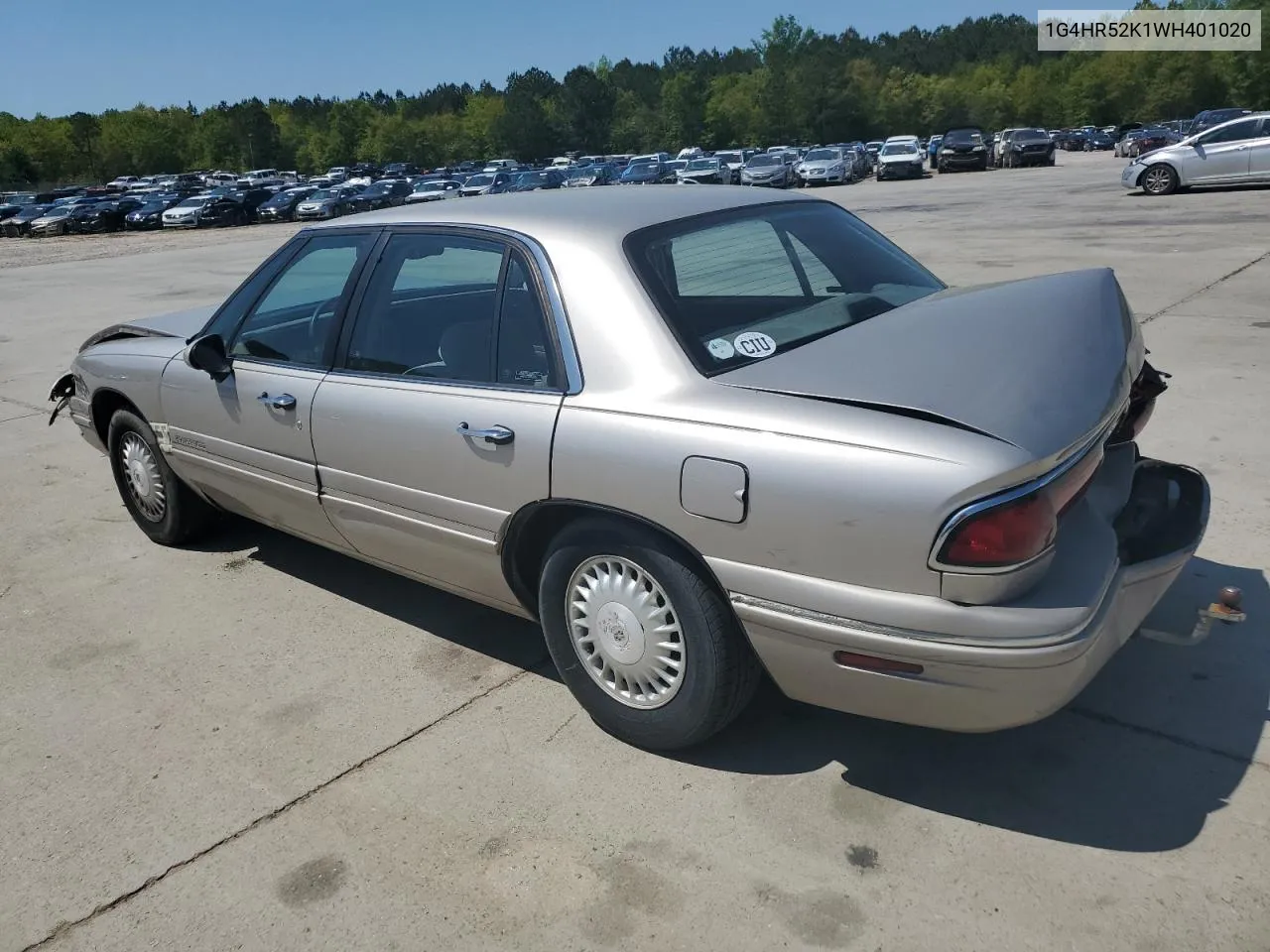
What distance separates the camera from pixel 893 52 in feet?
491

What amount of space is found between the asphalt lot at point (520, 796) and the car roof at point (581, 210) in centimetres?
156

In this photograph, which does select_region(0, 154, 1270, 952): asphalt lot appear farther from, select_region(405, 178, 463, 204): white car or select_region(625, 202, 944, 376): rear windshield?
select_region(405, 178, 463, 204): white car

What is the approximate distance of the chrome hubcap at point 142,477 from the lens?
4.97 m

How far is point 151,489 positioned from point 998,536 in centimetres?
415

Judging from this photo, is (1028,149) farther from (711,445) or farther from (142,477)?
(711,445)

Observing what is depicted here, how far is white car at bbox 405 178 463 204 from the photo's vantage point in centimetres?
4100

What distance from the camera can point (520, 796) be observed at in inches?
119

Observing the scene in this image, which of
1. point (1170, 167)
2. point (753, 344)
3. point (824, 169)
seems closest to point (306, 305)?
point (753, 344)

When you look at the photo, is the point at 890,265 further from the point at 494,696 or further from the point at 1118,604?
the point at 494,696

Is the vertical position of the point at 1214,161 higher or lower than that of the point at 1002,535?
lower

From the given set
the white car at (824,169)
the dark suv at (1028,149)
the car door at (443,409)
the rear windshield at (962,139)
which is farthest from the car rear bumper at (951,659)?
the rear windshield at (962,139)

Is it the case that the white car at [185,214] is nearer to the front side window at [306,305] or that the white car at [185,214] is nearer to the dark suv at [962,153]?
the dark suv at [962,153]

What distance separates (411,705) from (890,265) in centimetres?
235

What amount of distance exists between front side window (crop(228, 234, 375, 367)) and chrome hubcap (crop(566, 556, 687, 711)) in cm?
146
